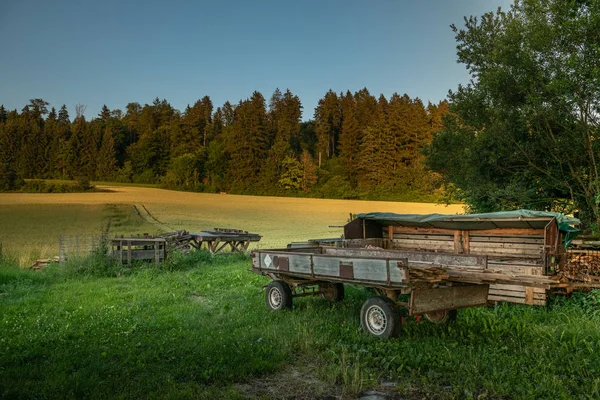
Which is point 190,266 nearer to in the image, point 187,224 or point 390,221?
point 390,221

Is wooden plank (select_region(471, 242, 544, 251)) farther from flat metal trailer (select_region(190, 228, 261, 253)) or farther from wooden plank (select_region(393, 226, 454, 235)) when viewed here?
flat metal trailer (select_region(190, 228, 261, 253))

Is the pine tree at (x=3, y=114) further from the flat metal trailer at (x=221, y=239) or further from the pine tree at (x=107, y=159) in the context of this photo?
the flat metal trailer at (x=221, y=239)

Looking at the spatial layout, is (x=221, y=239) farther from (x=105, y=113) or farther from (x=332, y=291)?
(x=105, y=113)

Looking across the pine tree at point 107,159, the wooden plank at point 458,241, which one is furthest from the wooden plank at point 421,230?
the pine tree at point 107,159

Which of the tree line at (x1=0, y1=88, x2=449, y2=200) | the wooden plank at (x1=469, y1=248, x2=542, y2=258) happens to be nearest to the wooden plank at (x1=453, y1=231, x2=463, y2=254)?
the wooden plank at (x1=469, y1=248, x2=542, y2=258)

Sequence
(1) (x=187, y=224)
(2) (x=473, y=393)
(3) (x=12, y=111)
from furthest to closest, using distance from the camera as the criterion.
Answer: (3) (x=12, y=111)
(1) (x=187, y=224)
(2) (x=473, y=393)

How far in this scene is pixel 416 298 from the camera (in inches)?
286

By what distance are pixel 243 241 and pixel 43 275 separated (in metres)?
10.4

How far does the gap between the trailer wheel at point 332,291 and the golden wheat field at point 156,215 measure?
15.9 meters

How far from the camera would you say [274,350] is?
7004mm

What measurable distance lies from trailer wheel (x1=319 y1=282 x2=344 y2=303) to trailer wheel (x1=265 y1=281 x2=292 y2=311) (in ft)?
3.53

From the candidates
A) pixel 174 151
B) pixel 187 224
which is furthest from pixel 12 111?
pixel 187 224

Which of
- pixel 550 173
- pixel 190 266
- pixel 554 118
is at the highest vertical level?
pixel 554 118

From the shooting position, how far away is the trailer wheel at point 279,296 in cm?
994
